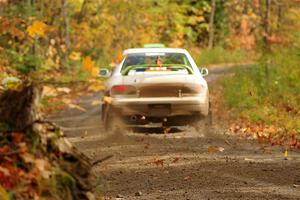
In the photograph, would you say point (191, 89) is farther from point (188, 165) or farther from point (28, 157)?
point (28, 157)

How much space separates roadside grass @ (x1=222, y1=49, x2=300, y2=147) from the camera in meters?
15.5

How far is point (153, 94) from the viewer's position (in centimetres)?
1361

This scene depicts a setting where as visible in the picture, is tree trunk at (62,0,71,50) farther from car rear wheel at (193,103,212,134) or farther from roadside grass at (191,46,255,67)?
car rear wheel at (193,103,212,134)

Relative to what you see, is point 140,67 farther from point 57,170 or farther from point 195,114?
point 57,170

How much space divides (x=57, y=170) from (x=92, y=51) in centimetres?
3072

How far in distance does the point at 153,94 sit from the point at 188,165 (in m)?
3.80

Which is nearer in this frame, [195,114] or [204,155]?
[204,155]

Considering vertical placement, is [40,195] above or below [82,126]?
above

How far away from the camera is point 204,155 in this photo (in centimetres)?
1095

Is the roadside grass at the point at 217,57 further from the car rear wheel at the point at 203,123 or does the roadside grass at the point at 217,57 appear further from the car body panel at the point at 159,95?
the car body panel at the point at 159,95

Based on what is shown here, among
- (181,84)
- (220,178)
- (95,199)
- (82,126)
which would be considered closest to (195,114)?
(181,84)

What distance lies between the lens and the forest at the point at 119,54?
4.57 metres

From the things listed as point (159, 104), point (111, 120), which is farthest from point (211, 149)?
point (111, 120)

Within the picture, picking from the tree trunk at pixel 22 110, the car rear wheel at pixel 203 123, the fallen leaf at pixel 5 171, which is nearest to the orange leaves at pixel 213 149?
the car rear wheel at pixel 203 123
